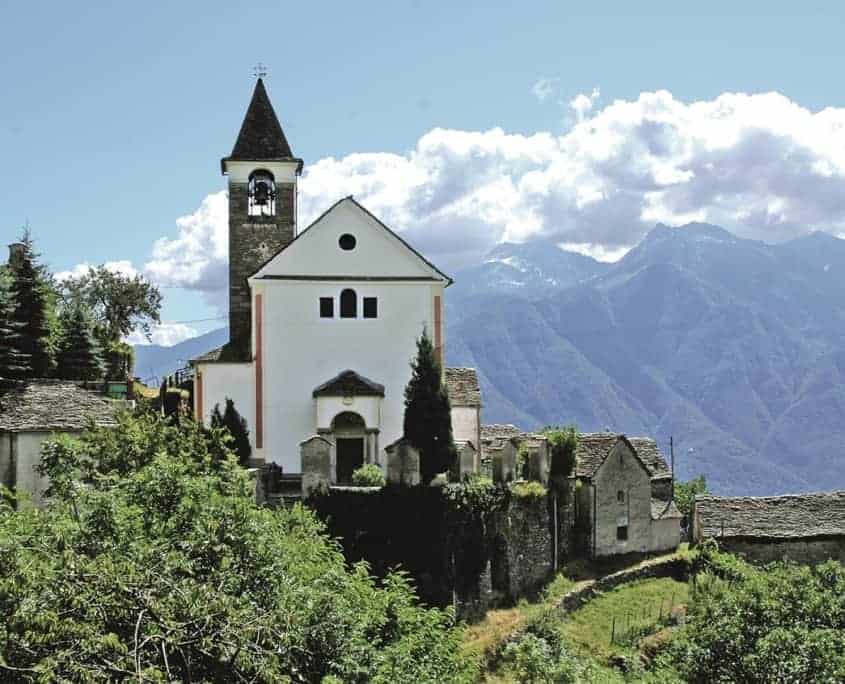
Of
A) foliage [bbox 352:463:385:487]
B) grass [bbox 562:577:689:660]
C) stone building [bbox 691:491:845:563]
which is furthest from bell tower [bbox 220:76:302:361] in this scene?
stone building [bbox 691:491:845:563]

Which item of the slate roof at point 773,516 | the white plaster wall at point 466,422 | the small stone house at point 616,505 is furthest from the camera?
the slate roof at point 773,516

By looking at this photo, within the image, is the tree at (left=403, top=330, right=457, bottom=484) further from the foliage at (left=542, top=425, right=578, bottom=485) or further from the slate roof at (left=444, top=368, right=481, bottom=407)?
the foliage at (left=542, top=425, right=578, bottom=485)

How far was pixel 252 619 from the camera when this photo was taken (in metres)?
17.0

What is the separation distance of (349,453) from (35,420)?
446 inches

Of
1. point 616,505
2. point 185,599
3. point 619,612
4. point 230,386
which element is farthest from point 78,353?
point 185,599

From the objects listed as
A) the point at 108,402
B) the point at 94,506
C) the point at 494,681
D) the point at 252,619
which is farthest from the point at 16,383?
the point at 252,619

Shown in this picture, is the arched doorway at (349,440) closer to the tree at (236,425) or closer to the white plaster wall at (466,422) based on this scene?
the tree at (236,425)

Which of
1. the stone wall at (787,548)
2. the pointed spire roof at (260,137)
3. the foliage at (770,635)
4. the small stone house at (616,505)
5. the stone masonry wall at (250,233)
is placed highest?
the pointed spire roof at (260,137)

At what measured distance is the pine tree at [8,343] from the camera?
4300 cm

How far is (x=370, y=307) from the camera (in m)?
44.8

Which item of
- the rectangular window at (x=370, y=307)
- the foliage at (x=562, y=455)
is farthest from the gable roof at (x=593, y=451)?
the rectangular window at (x=370, y=307)

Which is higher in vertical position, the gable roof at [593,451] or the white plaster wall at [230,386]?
the white plaster wall at [230,386]

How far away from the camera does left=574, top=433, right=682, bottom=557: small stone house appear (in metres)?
44.5

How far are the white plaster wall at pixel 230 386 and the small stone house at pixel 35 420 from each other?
4.22 m
